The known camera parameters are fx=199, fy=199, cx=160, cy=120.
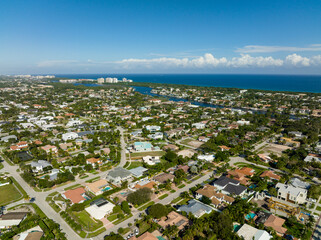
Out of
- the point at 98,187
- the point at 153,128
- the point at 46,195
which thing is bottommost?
the point at 46,195

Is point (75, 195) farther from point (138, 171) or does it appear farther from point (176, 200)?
point (176, 200)

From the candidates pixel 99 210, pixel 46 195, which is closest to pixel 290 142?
pixel 99 210

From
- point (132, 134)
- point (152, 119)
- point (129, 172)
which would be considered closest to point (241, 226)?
point (129, 172)

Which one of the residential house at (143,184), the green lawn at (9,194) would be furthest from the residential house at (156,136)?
the green lawn at (9,194)

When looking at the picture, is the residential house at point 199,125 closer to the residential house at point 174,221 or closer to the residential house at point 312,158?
the residential house at point 312,158

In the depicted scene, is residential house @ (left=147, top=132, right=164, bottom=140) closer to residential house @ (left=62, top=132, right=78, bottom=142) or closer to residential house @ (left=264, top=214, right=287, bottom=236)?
residential house @ (left=62, top=132, right=78, bottom=142)

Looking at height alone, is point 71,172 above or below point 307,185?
below

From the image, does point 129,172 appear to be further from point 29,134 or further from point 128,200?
point 29,134
